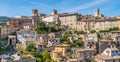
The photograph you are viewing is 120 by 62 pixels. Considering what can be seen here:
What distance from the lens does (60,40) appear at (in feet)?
123

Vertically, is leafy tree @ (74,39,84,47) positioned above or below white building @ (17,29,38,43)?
below

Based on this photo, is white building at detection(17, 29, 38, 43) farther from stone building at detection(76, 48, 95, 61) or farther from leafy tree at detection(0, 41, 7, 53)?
stone building at detection(76, 48, 95, 61)

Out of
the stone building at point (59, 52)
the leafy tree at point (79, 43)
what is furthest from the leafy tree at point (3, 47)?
the leafy tree at point (79, 43)

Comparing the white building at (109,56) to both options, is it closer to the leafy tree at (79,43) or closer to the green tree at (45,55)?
the green tree at (45,55)

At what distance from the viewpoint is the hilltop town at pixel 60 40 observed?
2994 cm

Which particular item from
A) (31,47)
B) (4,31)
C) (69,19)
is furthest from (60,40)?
(69,19)

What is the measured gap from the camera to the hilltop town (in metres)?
29.9

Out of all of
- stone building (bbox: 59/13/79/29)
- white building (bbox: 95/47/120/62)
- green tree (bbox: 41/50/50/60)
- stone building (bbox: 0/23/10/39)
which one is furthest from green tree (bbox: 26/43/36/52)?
stone building (bbox: 59/13/79/29)

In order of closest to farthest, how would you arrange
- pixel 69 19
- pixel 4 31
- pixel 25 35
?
1. pixel 25 35
2. pixel 4 31
3. pixel 69 19

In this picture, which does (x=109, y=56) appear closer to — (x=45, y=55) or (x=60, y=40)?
(x=45, y=55)

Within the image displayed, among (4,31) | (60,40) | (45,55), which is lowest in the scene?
(45,55)

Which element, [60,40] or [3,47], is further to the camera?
[60,40]

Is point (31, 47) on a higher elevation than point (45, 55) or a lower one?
higher

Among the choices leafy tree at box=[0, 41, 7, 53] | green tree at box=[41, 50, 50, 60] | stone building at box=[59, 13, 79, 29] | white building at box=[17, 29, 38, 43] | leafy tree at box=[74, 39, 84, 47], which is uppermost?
stone building at box=[59, 13, 79, 29]
